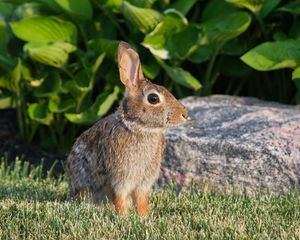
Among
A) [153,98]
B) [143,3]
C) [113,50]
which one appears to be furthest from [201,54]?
[153,98]

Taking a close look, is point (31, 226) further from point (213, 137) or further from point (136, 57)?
point (213, 137)

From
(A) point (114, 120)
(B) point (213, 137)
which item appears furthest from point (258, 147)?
(A) point (114, 120)

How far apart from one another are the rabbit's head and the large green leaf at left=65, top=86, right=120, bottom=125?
2255mm

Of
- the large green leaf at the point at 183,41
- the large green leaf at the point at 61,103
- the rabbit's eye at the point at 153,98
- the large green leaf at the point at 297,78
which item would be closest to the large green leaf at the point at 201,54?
the large green leaf at the point at 183,41

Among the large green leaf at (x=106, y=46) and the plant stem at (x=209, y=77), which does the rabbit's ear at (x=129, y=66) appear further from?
the plant stem at (x=209, y=77)

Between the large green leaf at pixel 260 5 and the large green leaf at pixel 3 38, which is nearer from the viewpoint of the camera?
the large green leaf at pixel 260 5

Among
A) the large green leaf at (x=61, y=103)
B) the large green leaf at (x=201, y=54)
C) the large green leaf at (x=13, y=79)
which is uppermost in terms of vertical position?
the large green leaf at (x=201, y=54)

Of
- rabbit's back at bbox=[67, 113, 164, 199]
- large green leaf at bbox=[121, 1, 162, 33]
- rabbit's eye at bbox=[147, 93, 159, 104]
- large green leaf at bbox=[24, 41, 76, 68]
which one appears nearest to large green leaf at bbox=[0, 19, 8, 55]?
large green leaf at bbox=[24, 41, 76, 68]

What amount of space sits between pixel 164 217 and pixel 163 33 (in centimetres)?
266

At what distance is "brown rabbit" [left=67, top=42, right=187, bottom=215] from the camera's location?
570 centimetres

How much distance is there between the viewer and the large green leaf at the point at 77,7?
8000 millimetres

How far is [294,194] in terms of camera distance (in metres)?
6.31

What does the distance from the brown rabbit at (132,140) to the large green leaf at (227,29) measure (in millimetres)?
1894

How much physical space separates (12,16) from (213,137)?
9.11 feet
